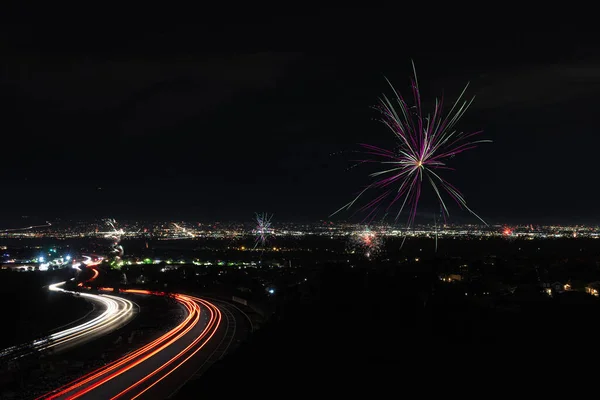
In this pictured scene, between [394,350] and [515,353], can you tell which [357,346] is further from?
[515,353]

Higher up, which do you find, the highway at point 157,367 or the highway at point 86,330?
the highway at point 157,367

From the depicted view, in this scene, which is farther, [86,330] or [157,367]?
[86,330]

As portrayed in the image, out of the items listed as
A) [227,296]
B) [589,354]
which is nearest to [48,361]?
[589,354]

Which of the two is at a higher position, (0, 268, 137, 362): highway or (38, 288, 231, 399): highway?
(38, 288, 231, 399): highway

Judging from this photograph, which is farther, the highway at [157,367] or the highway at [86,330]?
the highway at [86,330]

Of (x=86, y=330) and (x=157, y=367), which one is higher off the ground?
Answer: (x=157, y=367)
